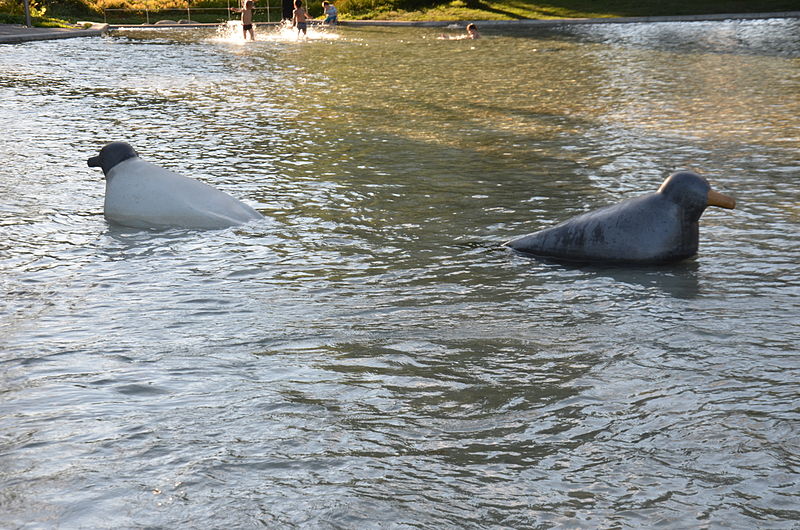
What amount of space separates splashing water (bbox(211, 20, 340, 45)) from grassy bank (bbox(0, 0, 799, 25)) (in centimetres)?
386

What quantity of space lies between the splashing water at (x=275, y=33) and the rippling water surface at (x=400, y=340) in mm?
21407

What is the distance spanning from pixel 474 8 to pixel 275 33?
361 inches

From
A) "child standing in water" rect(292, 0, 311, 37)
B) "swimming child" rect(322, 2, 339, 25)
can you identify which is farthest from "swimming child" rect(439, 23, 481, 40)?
"swimming child" rect(322, 2, 339, 25)

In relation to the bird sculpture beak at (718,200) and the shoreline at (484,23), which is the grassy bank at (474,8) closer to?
the shoreline at (484,23)

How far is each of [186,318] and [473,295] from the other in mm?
2182

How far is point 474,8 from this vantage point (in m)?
43.6

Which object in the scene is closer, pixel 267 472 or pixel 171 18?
pixel 267 472

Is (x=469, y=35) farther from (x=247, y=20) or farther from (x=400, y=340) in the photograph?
(x=400, y=340)

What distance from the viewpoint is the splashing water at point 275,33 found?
36.1m

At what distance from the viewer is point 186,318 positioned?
23.7 ft

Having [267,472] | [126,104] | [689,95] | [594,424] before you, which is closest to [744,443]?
[594,424]

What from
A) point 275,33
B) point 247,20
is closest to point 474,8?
point 275,33

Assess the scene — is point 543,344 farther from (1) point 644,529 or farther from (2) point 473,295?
(1) point 644,529

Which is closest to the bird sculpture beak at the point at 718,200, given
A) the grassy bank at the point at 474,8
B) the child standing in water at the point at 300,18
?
the child standing in water at the point at 300,18
